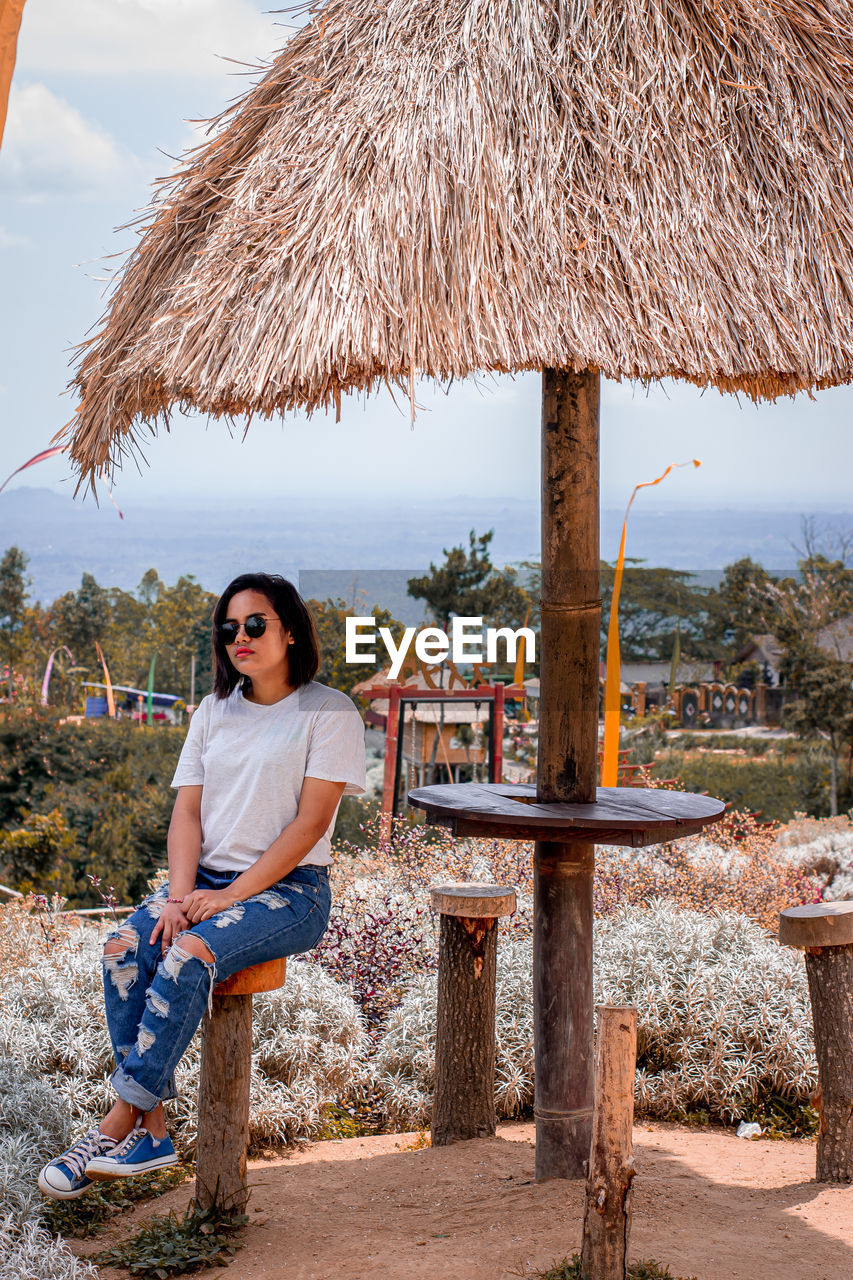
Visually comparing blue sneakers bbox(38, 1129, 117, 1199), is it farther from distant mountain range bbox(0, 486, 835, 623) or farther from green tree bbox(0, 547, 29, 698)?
green tree bbox(0, 547, 29, 698)

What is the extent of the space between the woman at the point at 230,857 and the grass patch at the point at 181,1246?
19cm

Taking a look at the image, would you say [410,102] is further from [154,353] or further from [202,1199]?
[202,1199]

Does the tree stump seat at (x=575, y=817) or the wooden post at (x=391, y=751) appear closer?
the tree stump seat at (x=575, y=817)

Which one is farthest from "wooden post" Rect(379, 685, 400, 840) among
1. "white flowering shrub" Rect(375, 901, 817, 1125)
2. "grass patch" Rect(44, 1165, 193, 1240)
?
"grass patch" Rect(44, 1165, 193, 1240)

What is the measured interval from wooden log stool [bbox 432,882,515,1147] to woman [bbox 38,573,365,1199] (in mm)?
715

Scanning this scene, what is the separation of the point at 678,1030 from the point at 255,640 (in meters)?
2.21

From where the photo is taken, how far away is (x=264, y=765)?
2564 mm

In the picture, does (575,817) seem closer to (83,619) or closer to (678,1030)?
(678,1030)

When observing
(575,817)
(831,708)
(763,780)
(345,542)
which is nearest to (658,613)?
(763,780)

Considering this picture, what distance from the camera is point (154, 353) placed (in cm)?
256

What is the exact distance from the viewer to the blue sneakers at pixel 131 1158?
7.29ft

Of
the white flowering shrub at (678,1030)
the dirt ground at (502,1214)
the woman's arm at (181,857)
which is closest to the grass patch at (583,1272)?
the dirt ground at (502,1214)

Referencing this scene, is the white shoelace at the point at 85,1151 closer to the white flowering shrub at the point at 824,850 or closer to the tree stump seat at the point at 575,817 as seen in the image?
the tree stump seat at the point at 575,817

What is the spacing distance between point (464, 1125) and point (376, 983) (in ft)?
3.52
